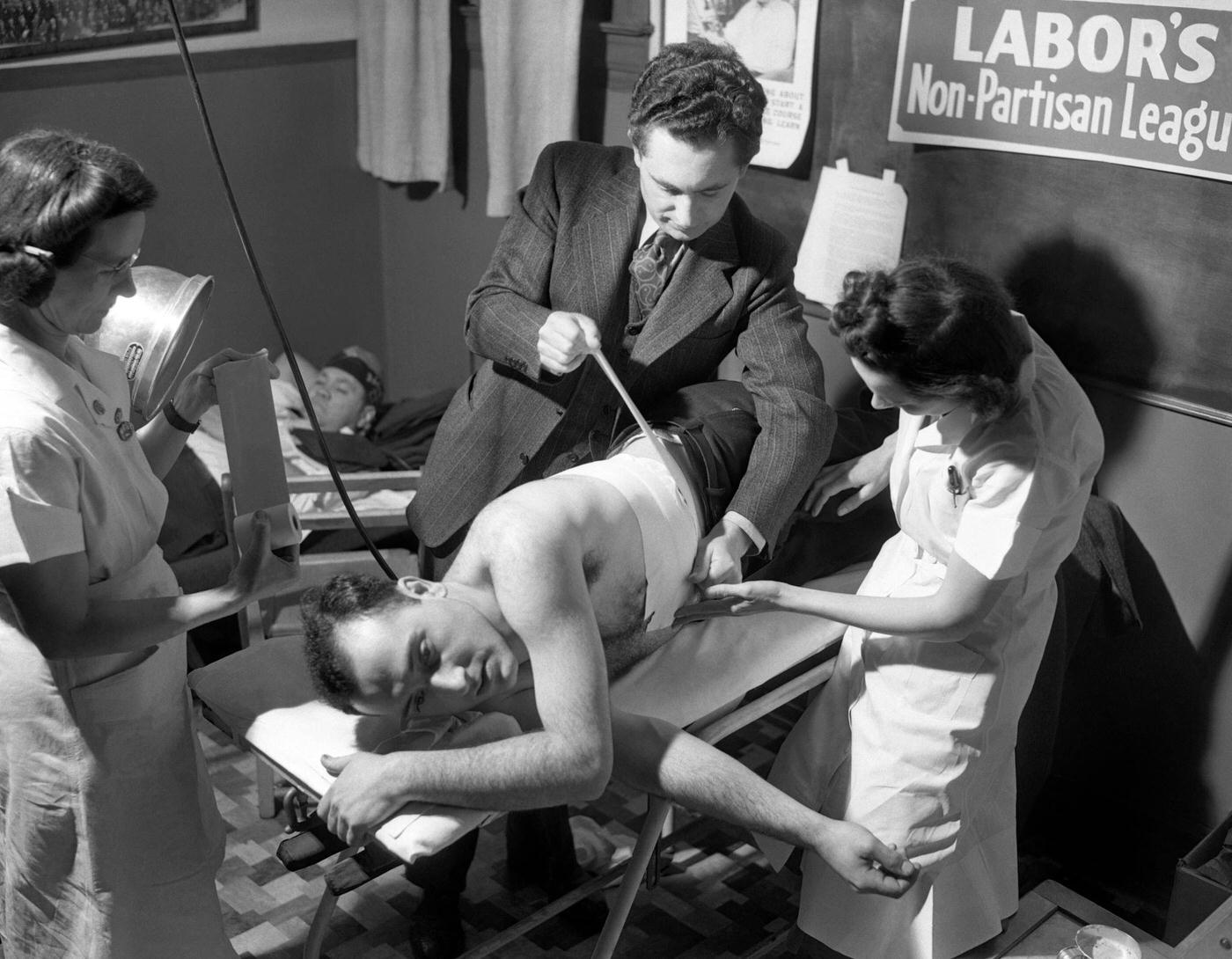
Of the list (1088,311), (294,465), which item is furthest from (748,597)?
(294,465)

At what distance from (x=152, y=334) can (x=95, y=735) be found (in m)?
0.64

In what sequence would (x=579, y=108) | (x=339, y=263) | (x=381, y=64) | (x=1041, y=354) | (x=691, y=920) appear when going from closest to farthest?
(x=1041, y=354), (x=691, y=920), (x=579, y=108), (x=381, y=64), (x=339, y=263)

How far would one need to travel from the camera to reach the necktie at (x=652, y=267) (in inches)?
76.3

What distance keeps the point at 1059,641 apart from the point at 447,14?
2447 millimetres

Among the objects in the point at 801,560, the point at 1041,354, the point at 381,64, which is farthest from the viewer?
the point at 381,64

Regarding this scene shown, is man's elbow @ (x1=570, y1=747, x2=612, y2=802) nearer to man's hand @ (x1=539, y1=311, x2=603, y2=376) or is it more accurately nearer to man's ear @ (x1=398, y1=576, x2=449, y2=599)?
man's ear @ (x1=398, y1=576, x2=449, y2=599)

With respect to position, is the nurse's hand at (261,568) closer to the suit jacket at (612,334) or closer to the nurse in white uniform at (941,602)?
the suit jacket at (612,334)

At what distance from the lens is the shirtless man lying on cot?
1.48m

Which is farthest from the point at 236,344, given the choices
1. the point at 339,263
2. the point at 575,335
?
the point at 575,335

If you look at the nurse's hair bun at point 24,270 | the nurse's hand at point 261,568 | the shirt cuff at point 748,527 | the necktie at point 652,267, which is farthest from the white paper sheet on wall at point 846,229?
the nurse's hair bun at point 24,270

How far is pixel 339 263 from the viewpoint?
4.16m

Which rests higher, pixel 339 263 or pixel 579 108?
pixel 579 108

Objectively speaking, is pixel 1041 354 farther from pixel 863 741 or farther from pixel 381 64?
pixel 381 64

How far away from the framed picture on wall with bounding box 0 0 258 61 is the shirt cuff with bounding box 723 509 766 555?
2.19m
